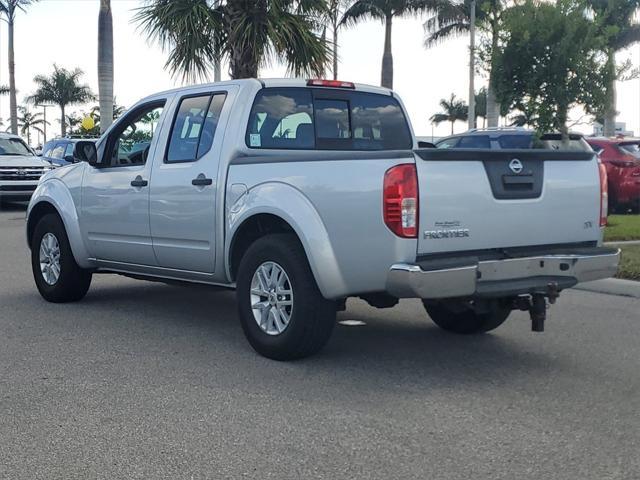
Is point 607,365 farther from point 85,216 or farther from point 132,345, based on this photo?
point 85,216

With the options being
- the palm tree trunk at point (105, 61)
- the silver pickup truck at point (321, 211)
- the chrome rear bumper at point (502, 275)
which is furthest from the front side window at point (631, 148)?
the palm tree trunk at point (105, 61)

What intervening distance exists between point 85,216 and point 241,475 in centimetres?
440

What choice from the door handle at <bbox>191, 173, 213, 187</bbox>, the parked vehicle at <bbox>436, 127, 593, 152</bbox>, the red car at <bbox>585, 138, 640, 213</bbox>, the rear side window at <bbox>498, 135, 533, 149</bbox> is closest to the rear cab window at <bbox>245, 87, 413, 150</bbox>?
the door handle at <bbox>191, 173, 213, 187</bbox>

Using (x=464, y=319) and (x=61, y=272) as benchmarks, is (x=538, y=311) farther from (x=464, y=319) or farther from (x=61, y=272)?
(x=61, y=272)

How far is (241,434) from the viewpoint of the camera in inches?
175

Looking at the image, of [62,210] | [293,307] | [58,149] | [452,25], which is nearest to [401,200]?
[293,307]

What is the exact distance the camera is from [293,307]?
18.6 feet

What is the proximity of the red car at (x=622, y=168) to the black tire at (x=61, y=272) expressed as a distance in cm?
1129

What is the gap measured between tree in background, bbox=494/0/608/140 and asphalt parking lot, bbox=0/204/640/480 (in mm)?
8517

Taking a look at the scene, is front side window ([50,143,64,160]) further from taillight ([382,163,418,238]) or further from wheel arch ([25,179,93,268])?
taillight ([382,163,418,238])

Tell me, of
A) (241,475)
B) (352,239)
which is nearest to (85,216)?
(352,239)

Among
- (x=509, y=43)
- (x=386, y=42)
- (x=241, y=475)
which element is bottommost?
(x=241, y=475)

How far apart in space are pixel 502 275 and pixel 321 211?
1169 millimetres

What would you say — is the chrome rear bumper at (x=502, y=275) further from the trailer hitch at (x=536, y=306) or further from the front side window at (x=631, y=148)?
the front side window at (x=631, y=148)
